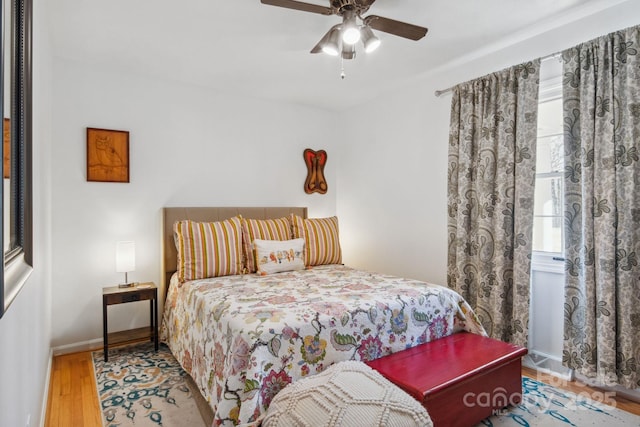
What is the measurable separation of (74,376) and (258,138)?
2691 millimetres

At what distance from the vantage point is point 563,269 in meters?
2.57

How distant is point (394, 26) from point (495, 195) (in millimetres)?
1531

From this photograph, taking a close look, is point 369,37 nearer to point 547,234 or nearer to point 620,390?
point 547,234

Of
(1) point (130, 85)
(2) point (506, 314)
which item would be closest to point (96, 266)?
(1) point (130, 85)

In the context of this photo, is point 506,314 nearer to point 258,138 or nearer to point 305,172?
point 305,172

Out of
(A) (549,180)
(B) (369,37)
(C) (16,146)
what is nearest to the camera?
(C) (16,146)

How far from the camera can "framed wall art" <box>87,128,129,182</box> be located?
3039mm

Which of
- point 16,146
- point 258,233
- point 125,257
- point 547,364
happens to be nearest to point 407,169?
point 258,233

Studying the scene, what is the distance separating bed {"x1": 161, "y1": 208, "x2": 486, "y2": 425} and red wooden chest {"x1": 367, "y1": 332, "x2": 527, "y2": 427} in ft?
0.42

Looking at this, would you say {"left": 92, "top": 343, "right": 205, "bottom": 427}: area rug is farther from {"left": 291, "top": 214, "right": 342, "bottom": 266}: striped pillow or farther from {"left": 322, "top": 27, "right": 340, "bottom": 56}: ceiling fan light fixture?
{"left": 322, "top": 27, "right": 340, "bottom": 56}: ceiling fan light fixture

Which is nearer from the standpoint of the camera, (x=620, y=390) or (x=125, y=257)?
(x=620, y=390)

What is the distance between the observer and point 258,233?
3.39m

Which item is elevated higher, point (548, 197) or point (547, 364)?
point (548, 197)

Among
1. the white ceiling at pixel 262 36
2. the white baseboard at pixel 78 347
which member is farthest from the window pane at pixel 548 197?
the white baseboard at pixel 78 347
